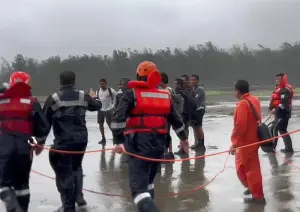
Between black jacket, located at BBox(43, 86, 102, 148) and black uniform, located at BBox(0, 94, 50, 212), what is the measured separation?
0.77ft

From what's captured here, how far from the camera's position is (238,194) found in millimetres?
7633

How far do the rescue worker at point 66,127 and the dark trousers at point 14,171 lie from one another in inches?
19.0

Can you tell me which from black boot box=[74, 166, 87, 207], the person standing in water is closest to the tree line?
the person standing in water

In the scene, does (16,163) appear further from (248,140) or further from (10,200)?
(248,140)

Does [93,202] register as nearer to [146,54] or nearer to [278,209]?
[278,209]

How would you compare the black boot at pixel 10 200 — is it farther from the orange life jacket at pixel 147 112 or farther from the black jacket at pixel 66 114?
the orange life jacket at pixel 147 112

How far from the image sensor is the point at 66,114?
6.55 meters

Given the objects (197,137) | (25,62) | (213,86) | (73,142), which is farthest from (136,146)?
(213,86)

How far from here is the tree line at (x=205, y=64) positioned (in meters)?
62.3

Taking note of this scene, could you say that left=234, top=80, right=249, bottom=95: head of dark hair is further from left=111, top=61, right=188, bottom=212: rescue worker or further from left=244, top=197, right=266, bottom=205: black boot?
left=111, top=61, right=188, bottom=212: rescue worker

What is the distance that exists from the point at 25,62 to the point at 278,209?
5389cm

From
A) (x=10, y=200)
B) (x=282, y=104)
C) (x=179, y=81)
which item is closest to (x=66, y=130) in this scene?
(x=10, y=200)

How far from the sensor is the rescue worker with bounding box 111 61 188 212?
18.9ft

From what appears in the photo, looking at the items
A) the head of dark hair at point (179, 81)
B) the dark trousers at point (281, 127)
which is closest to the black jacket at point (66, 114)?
the head of dark hair at point (179, 81)
